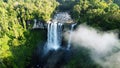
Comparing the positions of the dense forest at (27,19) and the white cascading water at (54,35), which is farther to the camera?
the white cascading water at (54,35)

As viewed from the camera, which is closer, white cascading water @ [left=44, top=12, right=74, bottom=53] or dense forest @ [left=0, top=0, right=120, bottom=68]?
dense forest @ [left=0, top=0, right=120, bottom=68]

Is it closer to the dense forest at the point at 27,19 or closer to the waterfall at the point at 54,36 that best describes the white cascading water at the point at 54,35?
the waterfall at the point at 54,36

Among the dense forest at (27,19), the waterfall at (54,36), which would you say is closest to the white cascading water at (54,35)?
the waterfall at (54,36)

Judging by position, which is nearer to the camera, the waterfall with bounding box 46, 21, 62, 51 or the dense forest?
the dense forest

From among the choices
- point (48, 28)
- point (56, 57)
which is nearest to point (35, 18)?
point (48, 28)

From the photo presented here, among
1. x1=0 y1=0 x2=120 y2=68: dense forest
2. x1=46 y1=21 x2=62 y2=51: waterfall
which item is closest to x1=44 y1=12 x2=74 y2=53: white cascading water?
x1=46 y1=21 x2=62 y2=51: waterfall

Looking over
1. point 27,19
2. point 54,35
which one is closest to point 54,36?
point 54,35

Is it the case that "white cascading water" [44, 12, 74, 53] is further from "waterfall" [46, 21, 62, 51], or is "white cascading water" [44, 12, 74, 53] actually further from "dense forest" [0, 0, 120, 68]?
"dense forest" [0, 0, 120, 68]
